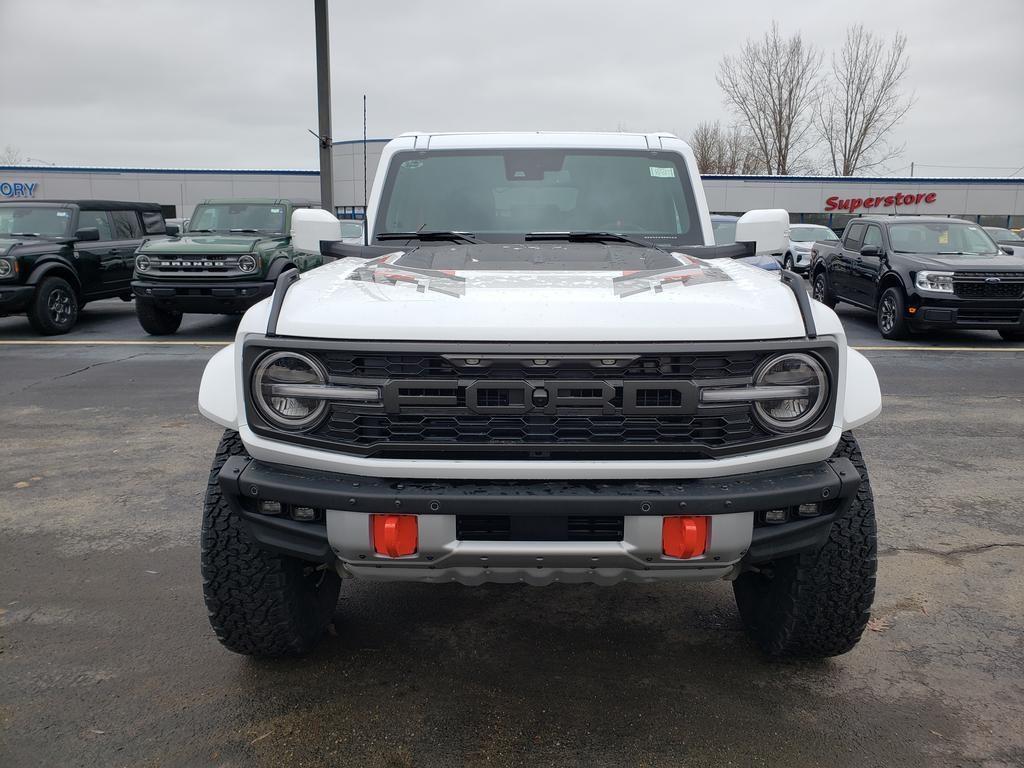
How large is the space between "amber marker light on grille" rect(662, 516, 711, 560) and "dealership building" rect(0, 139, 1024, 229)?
123 feet

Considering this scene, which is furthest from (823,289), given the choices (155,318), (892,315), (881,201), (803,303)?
(881,201)

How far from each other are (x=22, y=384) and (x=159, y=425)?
258 centimetres

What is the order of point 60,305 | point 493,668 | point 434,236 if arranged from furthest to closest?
point 60,305
point 434,236
point 493,668

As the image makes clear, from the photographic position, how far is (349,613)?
3.30 metres

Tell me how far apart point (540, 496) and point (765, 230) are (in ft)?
6.38

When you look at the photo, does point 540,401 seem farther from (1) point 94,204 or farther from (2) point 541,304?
(1) point 94,204

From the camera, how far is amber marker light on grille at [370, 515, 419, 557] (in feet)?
7.34

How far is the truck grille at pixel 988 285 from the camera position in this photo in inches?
398

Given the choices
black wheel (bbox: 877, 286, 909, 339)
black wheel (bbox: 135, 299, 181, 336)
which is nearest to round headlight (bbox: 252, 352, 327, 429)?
black wheel (bbox: 135, 299, 181, 336)

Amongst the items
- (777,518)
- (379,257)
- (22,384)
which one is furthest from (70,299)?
(777,518)

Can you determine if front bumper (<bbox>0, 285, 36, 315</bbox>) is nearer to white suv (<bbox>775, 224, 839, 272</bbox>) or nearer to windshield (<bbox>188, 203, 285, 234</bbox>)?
windshield (<bbox>188, 203, 285, 234</bbox>)

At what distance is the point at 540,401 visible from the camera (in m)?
2.28

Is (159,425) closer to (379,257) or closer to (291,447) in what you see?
(379,257)

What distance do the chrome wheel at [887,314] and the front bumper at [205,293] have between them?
26.6 feet
